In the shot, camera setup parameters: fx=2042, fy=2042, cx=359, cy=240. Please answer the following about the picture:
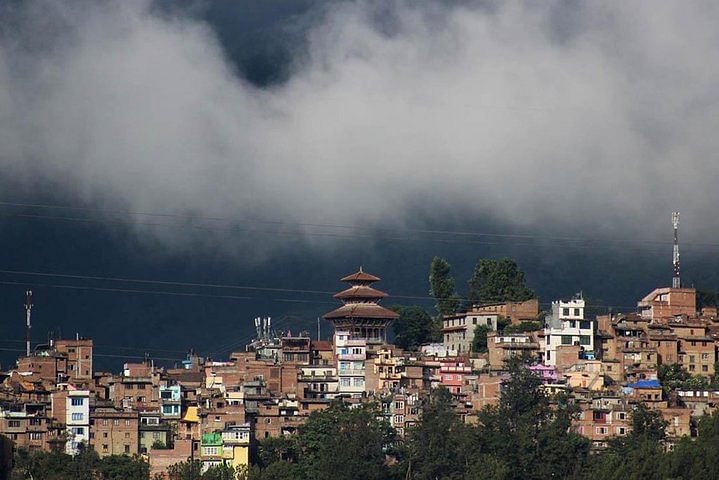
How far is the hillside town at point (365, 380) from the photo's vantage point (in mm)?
67562

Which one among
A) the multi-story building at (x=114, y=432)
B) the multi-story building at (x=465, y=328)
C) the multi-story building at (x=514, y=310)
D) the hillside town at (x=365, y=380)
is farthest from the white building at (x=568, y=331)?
the multi-story building at (x=114, y=432)

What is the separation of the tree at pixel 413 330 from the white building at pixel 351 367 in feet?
20.8

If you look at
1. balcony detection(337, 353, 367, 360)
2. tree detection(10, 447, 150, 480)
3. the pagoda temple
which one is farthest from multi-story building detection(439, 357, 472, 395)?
tree detection(10, 447, 150, 480)

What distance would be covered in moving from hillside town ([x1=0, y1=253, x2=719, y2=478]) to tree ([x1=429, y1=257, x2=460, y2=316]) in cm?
73

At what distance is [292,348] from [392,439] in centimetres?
1278

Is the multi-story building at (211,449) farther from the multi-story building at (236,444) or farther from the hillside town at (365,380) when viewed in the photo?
the multi-story building at (236,444)

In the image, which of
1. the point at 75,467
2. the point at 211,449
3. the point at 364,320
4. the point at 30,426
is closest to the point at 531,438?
the point at 211,449

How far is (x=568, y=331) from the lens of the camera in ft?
246

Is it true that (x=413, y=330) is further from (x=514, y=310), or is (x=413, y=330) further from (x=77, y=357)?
(x=77, y=357)

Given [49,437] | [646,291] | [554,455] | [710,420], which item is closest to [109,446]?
[49,437]

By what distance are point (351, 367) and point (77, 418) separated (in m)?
11.0

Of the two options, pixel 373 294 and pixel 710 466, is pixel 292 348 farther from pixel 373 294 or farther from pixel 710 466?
pixel 710 466

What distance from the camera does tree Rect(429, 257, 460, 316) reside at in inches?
3282

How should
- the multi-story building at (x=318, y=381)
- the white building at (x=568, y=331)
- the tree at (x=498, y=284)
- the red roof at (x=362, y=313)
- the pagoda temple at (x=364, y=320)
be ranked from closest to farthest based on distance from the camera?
the multi-story building at (x=318, y=381) < the white building at (x=568, y=331) < the pagoda temple at (x=364, y=320) < the red roof at (x=362, y=313) < the tree at (x=498, y=284)
